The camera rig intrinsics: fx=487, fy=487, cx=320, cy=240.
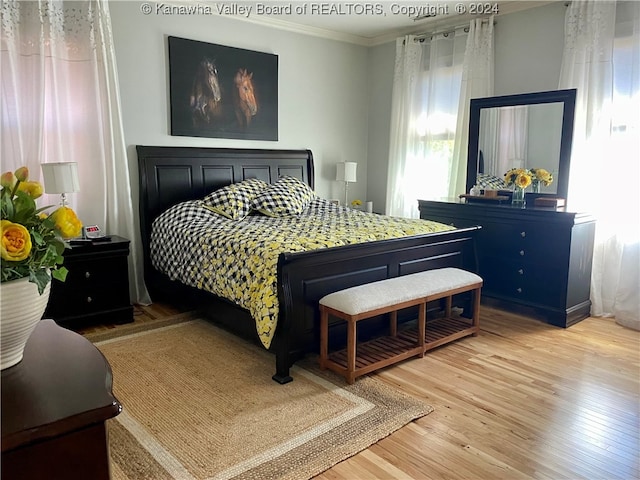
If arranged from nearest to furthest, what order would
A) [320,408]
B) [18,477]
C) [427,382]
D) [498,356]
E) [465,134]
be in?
[18,477] → [320,408] → [427,382] → [498,356] → [465,134]

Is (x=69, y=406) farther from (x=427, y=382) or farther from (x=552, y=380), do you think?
(x=552, y=380)

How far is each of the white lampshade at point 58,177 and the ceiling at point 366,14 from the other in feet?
6.86

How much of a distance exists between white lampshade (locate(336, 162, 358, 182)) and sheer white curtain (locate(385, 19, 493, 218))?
447 mm

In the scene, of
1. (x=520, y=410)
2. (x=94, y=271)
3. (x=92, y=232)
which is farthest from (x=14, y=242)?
(x=92, y=232)

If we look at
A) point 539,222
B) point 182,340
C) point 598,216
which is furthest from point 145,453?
point 598,216

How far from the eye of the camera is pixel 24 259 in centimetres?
99

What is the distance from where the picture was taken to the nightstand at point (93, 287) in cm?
345

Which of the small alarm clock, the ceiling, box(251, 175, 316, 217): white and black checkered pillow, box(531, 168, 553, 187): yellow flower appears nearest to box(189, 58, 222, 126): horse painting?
the ceiling

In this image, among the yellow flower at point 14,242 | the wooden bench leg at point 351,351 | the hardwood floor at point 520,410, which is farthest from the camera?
the wooden bench leg at point 351,351

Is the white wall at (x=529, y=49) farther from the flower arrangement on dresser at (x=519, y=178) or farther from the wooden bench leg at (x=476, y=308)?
the wooden bench leg at (x=476, y=308)

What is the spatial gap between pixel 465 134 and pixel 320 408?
3.29 metres

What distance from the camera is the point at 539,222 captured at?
147 inches

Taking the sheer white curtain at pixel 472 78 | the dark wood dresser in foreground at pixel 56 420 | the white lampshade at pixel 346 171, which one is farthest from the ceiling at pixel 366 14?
the dark wood dresser in foreground at pixel 56 420

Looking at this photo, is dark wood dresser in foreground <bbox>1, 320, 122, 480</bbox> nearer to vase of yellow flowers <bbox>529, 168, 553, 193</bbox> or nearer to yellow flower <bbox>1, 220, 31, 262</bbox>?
yellow flower <bbox>1, 220, 31, 262</bbox>
